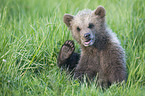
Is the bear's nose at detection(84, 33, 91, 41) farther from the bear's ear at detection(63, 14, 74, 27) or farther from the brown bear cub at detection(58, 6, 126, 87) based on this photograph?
the bear's ear at detection(63, 14, 74, 27)

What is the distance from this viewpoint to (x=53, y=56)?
591 centimetres

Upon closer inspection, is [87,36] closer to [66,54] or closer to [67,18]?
[66,54]

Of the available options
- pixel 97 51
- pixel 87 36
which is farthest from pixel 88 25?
pixel 97 51

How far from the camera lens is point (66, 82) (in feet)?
16.1

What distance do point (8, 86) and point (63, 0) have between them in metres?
3.87

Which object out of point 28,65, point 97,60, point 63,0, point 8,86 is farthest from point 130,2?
point 8,86

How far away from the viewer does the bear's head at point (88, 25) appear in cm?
514

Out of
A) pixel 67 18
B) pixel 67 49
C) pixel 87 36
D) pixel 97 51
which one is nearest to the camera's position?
pixel 87 36

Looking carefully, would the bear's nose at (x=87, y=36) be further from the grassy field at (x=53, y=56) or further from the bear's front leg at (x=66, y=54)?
the grassy field at (x=53, y=56)

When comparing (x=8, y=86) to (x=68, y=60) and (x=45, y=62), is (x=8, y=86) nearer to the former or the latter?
(x=45, y=62)

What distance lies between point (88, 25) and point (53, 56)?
4.29 ft

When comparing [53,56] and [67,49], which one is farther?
[53,56]

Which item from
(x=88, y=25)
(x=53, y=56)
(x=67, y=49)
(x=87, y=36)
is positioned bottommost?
(x=53, y=56)

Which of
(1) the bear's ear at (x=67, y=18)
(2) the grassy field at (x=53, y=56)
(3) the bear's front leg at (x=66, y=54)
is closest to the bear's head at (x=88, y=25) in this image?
(1) the bear's ear at (x=67, y=18)
